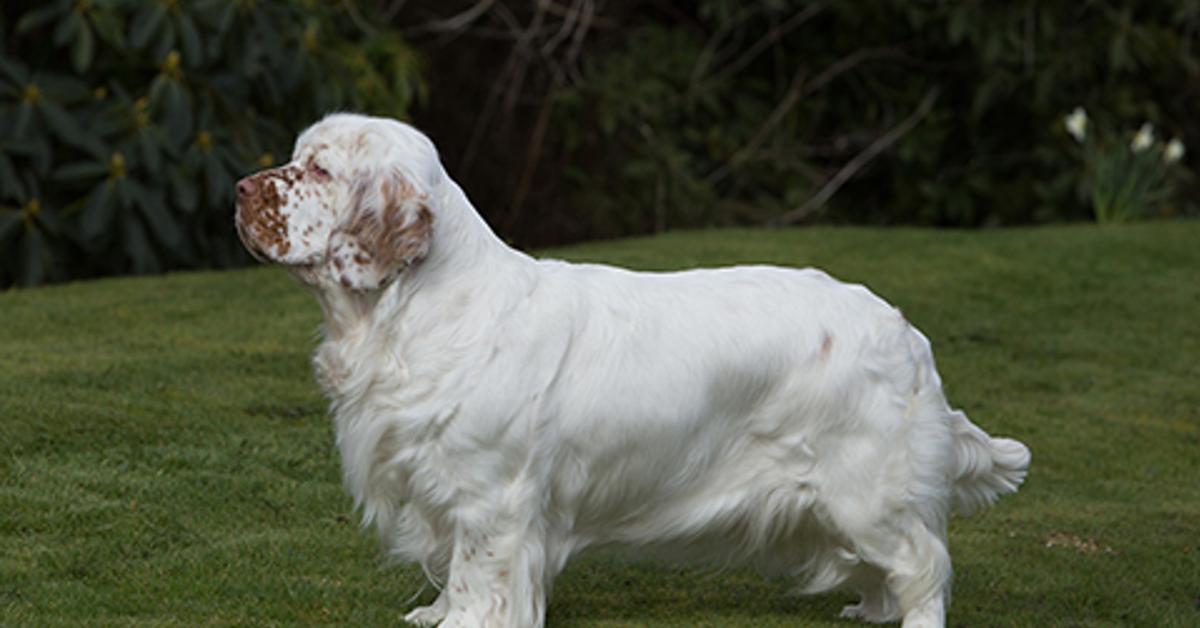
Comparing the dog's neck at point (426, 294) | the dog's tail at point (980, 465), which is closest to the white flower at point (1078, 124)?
the dog's tail at point (980, 465)

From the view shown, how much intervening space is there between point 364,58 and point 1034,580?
7.58 metres

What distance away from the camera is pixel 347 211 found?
4484 mm

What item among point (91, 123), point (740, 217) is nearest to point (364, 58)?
point (91, 123)

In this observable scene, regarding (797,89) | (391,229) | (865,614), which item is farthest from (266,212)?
(797,89)

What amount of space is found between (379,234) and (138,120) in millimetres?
6601

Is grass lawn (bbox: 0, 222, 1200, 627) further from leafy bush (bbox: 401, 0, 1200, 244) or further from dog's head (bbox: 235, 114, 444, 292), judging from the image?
leafy bush (bbox: 401, 0, 1200, 244)

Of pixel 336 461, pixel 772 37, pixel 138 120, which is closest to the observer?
pixel 336 461

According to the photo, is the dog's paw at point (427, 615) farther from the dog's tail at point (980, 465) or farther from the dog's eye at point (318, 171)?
the dog's tail at point (980, 465)

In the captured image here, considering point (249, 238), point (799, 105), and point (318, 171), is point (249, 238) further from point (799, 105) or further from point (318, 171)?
point (799, 105)

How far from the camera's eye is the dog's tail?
5.15 meters

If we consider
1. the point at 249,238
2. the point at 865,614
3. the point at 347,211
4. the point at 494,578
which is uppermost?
the point at 347,211

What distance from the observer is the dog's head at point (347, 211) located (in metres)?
4.49

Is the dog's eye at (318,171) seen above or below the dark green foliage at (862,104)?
above

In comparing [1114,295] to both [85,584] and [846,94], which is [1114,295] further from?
[85,584]
